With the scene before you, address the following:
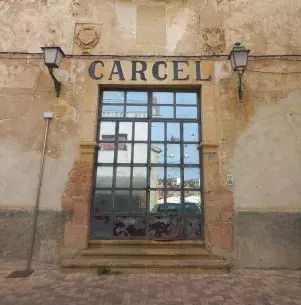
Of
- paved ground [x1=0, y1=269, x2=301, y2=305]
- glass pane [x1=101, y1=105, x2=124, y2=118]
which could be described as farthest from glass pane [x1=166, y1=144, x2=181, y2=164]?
paved ground [x1=0, y1=269, x2=301, y2=305]

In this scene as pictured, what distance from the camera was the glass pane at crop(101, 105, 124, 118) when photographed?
17.2 ft

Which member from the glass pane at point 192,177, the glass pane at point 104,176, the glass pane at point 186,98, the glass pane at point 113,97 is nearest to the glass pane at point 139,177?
the glass pane at point 104,176

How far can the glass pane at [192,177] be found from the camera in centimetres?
498

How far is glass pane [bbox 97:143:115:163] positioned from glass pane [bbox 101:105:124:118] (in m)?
0.56

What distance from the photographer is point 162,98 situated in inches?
210

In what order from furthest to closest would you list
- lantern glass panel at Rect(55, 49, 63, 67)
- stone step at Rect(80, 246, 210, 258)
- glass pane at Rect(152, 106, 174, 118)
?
glass pane at Rect(152, 106, 174, 118), lantern glass panel at Rect(55, 49, 63, 67), stone step at Rect(80, 246, 210, 258)

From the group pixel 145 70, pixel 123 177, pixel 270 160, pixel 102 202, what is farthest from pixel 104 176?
pixel 270 160

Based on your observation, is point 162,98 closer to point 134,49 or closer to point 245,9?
point 134,49

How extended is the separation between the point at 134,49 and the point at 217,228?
11.9 ft

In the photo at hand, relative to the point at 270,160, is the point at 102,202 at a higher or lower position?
lower

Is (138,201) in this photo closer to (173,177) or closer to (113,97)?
(173,177)

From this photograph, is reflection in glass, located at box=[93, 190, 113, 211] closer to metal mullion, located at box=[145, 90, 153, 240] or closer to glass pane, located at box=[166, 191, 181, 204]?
metal mullion, located at box=[145, 90, 153, 240]

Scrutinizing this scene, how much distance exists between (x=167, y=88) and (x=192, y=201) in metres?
2.18

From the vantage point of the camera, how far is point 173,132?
5191mm
